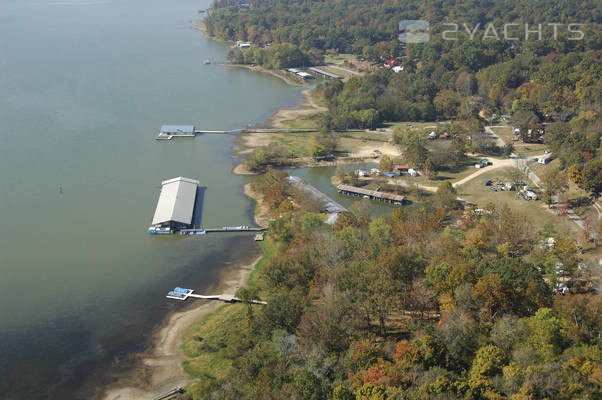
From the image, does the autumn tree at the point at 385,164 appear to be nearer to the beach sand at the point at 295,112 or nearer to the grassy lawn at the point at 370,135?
the grassy lawn at the point at 370,135

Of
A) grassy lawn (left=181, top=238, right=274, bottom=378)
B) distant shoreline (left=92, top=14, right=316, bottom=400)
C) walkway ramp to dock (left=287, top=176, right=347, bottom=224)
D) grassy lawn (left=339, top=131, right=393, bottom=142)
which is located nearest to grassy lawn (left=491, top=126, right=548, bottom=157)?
grassy lawn (left=339, top=131, right=393, bottom=142)

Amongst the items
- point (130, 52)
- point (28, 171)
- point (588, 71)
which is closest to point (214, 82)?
point (130, 52)

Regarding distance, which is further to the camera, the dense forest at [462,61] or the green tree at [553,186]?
the dense forest at [462,61]

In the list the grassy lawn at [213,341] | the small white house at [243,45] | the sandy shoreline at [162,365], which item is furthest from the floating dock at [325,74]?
the grassy lawn at [213,341]

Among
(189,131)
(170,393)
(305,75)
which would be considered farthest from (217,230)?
(305,75)

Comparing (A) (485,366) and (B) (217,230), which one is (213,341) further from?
(A) (485,366)

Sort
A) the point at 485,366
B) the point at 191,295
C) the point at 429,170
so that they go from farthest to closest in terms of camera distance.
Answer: the point at 429,170
the point at 191,295
the point at 485,366

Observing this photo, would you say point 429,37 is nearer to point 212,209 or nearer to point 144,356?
point 212,209
